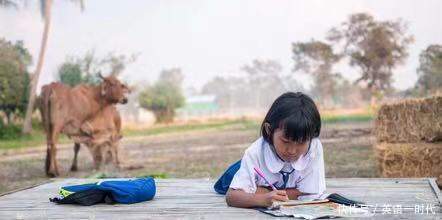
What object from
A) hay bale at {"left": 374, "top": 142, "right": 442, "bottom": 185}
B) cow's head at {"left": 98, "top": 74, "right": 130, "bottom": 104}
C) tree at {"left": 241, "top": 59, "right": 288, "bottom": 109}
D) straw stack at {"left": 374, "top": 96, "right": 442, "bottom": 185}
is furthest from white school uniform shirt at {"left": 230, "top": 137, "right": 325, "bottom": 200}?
tree at {"left": 241, "top": 59, "right": 288, "bottom": 109}

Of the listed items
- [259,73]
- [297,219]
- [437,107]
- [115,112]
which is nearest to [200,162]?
[115,112]

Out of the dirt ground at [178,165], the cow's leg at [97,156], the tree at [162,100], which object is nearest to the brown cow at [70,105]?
the cow's leg at [97,156]

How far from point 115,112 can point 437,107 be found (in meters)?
6.25

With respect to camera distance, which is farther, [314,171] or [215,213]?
[314,171]

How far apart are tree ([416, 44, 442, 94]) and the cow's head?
16694mm

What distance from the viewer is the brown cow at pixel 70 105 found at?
11.0 metres

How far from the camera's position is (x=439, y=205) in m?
3.46

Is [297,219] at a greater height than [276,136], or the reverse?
[276,136]

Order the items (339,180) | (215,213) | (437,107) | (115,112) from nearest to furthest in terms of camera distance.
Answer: (215,213)
(339,180)
(437,107)
(115,112)

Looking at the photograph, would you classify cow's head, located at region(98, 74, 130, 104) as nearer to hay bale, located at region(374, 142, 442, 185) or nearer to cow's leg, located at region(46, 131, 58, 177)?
cow's leg, located at region(46, 131, 58, 177)

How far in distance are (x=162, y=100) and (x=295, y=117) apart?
133ft

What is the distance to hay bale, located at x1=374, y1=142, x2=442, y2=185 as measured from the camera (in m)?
8.09

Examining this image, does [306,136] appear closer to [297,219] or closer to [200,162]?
[297,219]

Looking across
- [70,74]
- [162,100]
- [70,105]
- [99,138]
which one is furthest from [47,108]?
[162,100]
